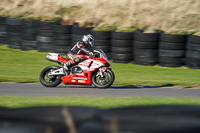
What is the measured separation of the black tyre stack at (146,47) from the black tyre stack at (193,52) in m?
1.28

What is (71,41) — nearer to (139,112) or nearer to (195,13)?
(195,13)

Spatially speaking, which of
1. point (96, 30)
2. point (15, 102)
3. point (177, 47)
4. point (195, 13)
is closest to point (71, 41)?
point (96, 30)

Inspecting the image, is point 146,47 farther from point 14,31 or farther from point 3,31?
point 3,31

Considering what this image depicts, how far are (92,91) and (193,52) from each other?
526cm

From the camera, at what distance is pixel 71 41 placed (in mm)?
14438

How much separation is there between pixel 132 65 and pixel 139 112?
10553 millimetres

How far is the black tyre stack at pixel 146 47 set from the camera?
41.7 ft

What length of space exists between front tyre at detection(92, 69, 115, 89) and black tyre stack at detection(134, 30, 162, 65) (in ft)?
13.3

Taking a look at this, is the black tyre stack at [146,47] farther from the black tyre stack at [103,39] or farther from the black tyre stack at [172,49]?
the black tyre stack at [103,39]

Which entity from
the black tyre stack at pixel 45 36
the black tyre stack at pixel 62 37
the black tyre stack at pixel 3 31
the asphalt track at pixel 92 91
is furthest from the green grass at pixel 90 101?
the black tyre stack at pixel 3 31

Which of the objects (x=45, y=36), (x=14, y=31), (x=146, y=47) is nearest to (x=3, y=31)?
(x=14, y=31)

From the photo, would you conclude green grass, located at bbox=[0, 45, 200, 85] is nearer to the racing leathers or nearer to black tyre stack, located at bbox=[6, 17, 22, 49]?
black tyre stack, located at bbox=[6, 17, 22, 49]

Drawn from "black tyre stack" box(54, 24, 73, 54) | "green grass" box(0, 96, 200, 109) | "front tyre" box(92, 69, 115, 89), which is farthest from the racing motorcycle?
"black tyre stack" box(54, 24, 73, 54)

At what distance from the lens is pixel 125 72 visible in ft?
39.7
